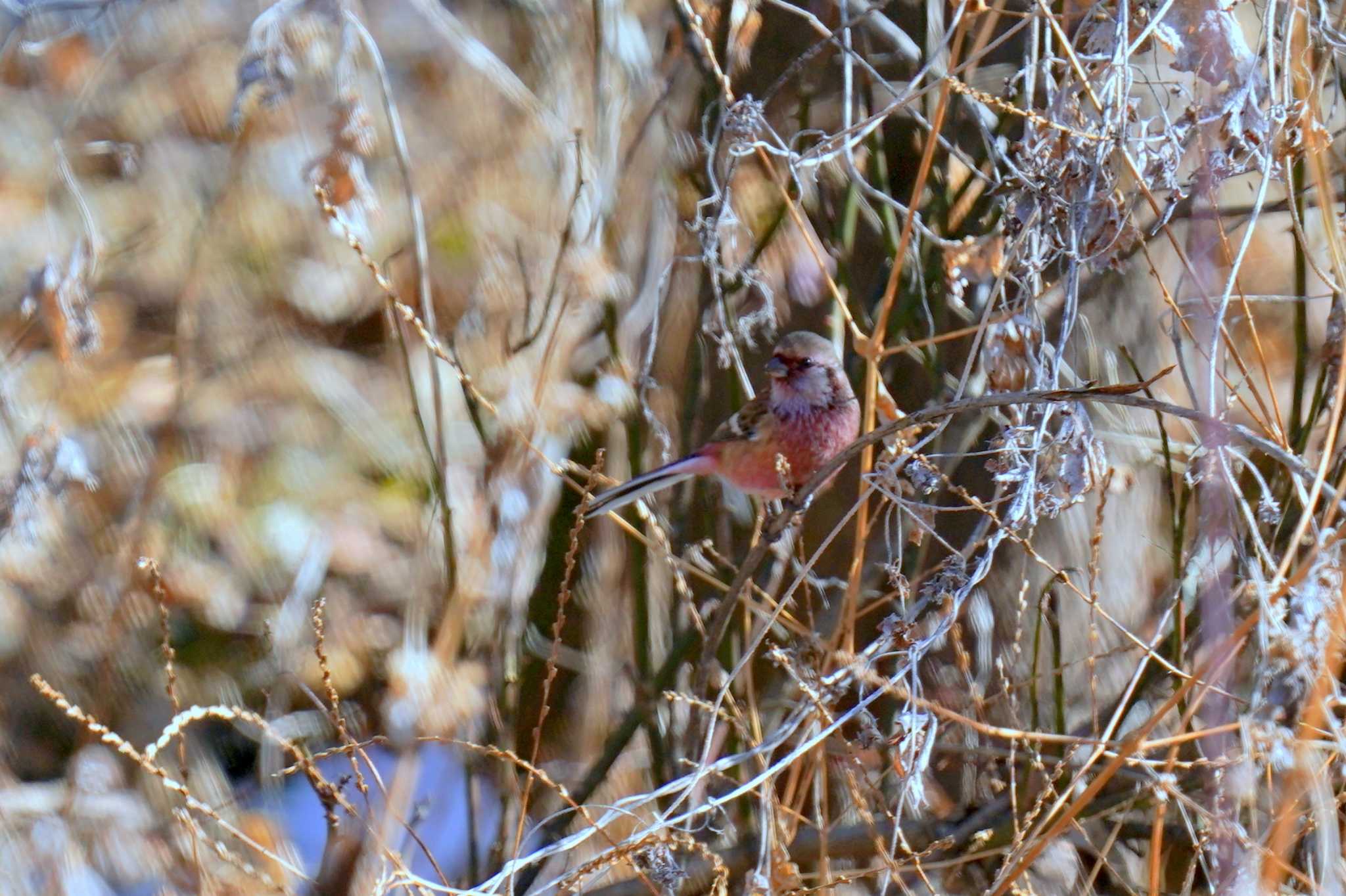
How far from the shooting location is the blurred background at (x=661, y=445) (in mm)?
1999

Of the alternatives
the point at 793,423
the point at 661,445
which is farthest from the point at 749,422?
the point at 661,445

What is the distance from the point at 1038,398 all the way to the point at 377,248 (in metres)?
3.87

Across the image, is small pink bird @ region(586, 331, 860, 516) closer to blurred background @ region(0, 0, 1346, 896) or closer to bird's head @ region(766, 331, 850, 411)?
bird's head @ region(766, 331, 850, 411)

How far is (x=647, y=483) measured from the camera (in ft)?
10.3

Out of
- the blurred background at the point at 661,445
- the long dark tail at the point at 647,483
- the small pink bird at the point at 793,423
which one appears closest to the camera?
the blurred background at the point at 661,445

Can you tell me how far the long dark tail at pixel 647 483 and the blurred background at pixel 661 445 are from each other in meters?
0.20

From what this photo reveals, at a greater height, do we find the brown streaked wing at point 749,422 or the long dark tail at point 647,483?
the brown streaked wing at point 749,422

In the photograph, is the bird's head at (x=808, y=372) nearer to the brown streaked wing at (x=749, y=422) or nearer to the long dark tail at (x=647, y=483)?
the brown streaked wing at (x=749, y=422)

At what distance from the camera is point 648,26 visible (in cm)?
405

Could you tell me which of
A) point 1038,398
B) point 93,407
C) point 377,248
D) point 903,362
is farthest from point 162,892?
point 1038,398

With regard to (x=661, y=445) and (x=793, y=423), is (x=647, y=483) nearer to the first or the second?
(x=793, y=423)

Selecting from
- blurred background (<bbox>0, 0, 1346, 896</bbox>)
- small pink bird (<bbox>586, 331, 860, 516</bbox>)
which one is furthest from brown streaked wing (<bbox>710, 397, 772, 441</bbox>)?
blurred background (<bbox>0, 0, 1346, 896</bbox>)

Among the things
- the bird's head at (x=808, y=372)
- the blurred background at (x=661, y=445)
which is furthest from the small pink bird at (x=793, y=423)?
the blurred background at (x=661, y=445)

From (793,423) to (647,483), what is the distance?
0.45 metres
